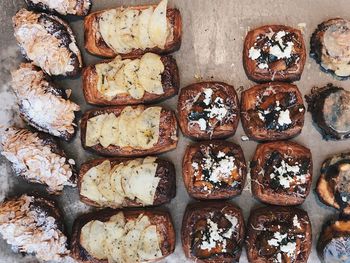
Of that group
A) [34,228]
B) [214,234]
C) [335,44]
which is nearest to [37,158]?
[34,228]

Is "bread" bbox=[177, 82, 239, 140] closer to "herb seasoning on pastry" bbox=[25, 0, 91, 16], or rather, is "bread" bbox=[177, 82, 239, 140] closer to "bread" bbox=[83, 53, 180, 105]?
"bread" bbox=[83, 53, 180, 105]

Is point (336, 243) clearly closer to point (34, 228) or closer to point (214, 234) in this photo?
point (214, 234)

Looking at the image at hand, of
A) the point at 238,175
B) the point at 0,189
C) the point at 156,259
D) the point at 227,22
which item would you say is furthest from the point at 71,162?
the point at 227,22

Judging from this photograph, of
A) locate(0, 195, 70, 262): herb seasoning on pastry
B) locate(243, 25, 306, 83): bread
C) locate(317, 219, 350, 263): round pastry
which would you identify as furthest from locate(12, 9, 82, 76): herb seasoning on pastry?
locate(317, 219, 350, 263): round pastry

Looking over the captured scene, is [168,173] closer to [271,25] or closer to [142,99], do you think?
[142,99]

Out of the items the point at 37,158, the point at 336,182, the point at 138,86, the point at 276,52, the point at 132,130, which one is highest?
the point at 276,52

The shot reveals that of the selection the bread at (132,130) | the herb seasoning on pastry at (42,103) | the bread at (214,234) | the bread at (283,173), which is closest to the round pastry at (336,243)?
the bread at (283,173)
